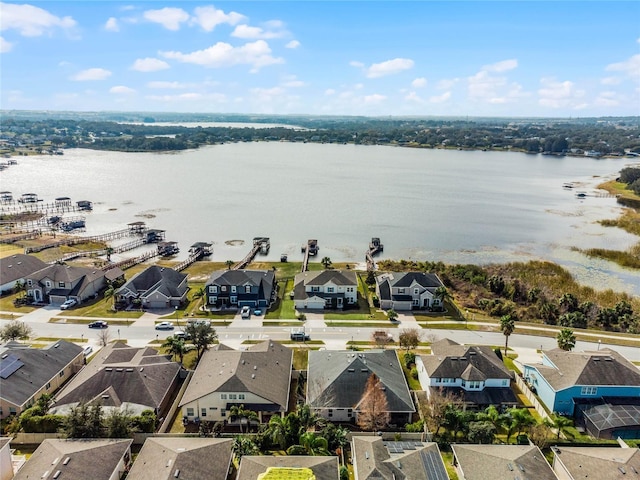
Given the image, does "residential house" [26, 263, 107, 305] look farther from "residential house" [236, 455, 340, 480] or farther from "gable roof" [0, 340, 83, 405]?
"residential house" [236, 455, 340, 480]

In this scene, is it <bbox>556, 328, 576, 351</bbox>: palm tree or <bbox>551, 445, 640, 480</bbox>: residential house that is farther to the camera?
<bbox>556, 328, 576, 351</bbox>: palm tree

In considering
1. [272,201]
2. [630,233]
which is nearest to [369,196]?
[272,201]

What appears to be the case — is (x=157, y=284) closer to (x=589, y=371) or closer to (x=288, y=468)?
(x=288, y=468)

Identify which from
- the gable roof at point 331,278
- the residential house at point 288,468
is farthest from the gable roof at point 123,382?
the gable roof at point 331,278

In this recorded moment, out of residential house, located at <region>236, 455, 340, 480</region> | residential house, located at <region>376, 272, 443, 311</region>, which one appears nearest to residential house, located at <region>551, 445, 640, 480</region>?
residential house, located at <region>236, 455, 340, 480</region>

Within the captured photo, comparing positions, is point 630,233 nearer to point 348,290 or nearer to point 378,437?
point 348,290

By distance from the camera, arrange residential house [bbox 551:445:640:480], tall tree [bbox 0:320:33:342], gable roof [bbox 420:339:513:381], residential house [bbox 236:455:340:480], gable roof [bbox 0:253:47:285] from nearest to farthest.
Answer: residential house [bbox 236:455:340:480] < residential house [bbox 551:445:640:480] < gable roof [bbox 420:339:513:381] < tall tree [bbox 0:320:33:342] < gable roof [bbox 0:253:47:285]
